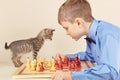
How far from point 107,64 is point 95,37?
13cm

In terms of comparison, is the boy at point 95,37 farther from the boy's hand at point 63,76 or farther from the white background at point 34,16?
the white background at point 34,16

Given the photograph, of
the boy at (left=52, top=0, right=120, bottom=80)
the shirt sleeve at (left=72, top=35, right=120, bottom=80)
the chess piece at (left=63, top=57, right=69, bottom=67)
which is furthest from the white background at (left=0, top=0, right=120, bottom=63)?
the shirt sleeve at (left=72, top=35, right=120, bottom=80)

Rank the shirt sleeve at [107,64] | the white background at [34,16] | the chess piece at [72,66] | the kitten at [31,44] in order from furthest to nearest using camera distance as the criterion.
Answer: the white background at [34,16]
the kitten at [31,44]
the chess piece at [72,66]
the shirt sleeve at [107,64]

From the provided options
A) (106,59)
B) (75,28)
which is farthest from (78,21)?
(106,59)

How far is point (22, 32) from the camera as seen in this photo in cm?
140

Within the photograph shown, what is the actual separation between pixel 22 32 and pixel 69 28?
59cm

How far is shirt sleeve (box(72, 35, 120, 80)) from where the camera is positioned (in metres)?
0.73

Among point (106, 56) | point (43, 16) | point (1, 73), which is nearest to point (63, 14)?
point (106, 56)

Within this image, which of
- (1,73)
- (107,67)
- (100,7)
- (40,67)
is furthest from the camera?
(100,7)

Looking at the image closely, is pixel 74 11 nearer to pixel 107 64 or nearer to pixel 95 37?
pixel 95 37

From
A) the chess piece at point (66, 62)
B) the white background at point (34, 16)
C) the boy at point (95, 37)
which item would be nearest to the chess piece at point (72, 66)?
the chess piece at point (66, 62)

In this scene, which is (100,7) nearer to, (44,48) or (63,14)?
(44,48)

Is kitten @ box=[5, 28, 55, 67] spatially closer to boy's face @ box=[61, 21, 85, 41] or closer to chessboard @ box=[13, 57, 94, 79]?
chessboard @ box=[13, 57, 94, 79]

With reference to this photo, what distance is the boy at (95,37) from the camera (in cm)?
73
